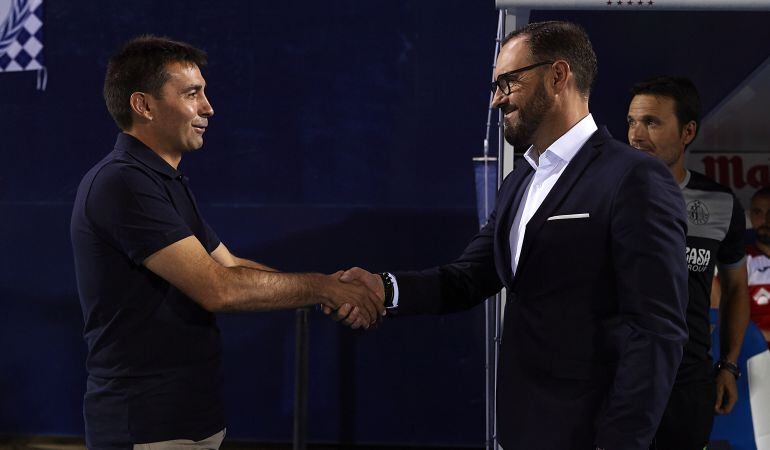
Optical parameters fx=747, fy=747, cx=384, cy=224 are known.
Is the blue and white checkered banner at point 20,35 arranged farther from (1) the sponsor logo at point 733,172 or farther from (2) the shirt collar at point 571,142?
(1) the sponsor logo at point 733,172

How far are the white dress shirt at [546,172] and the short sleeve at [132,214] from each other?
3.17 ft

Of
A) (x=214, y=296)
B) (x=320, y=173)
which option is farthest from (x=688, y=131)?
(x=320, y=173)

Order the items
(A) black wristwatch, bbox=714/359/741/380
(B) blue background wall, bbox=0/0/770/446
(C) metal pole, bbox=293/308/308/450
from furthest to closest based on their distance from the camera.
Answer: (B) blue background wall, bbox=0/0/770/446 < (C) metal pole, bbox=293/308/308/450 < (A) black wristwatch, bbox=714/359/741/380

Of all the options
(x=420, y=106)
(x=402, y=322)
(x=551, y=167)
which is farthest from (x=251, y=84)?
(x=551, y=167)

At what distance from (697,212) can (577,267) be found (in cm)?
112

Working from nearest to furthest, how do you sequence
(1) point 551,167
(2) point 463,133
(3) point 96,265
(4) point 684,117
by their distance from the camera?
(1) point 551,167
(3) point 96,265
(4) point 684,117
(2) point 463,133

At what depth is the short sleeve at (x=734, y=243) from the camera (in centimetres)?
273

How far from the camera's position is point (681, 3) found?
2121 mm

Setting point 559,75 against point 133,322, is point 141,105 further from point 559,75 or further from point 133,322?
point 559,75

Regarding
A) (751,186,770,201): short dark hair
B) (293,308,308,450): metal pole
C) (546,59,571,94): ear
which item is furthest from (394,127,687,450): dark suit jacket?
(751,186,770,201): short dark hair

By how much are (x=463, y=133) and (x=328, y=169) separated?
3.32 ft

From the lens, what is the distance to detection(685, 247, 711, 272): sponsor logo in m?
2.55

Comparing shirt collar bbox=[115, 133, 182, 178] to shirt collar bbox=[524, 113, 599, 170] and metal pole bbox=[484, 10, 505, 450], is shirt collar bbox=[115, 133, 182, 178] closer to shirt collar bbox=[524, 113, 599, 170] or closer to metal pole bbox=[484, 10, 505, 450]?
metal pole bbox=[484, 10, 505, 450]

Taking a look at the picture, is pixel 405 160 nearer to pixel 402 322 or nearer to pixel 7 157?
pixel 402 322
